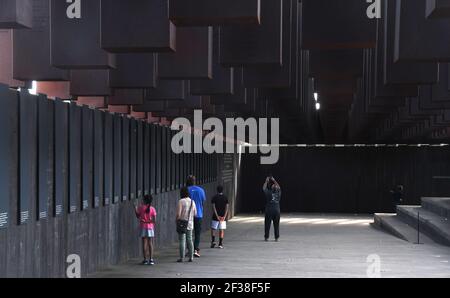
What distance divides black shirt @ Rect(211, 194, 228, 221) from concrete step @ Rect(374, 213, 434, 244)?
6560 millimetres

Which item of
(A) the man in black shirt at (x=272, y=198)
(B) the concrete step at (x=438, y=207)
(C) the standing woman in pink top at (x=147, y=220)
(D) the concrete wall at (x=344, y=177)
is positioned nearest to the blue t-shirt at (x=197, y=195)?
(C) the standing woman in pink top at (x=147, y=220)

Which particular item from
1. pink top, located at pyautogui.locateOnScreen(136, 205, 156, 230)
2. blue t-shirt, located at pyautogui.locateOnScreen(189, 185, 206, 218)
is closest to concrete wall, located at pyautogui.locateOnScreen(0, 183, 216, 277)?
pink top, located at pyautogui.locateOnScreen(136, 205, 156, 230)

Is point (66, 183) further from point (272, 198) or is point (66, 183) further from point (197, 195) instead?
point (272, 198)

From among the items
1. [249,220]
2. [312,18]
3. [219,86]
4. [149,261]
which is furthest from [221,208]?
[249,220]

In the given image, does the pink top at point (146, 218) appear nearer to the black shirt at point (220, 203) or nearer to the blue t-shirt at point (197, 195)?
the blue t-shirt at point (197, 195)

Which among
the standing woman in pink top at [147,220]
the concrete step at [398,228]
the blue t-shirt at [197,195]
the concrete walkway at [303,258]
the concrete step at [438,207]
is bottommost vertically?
the concrete step at [398,228]

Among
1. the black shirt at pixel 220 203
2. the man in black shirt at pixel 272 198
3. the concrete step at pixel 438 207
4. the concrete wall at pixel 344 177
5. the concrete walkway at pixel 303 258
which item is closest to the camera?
the concrete walkway at pixel 303 258

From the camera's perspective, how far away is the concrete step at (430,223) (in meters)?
22.2

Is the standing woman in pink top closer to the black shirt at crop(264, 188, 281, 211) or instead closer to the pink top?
the pink top

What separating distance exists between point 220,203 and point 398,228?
9.82 meters

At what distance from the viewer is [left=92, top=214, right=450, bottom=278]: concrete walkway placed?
14633 mm

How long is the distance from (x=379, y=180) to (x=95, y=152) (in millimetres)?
29602

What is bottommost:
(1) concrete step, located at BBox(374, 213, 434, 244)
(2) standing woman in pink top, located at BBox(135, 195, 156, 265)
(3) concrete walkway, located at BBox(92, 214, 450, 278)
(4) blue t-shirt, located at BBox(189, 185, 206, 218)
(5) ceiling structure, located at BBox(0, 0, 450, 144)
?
(1) concrete step, located at BBox(374, 213, 434, 244)

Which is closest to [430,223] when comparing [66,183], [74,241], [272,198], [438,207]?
[438,207]
